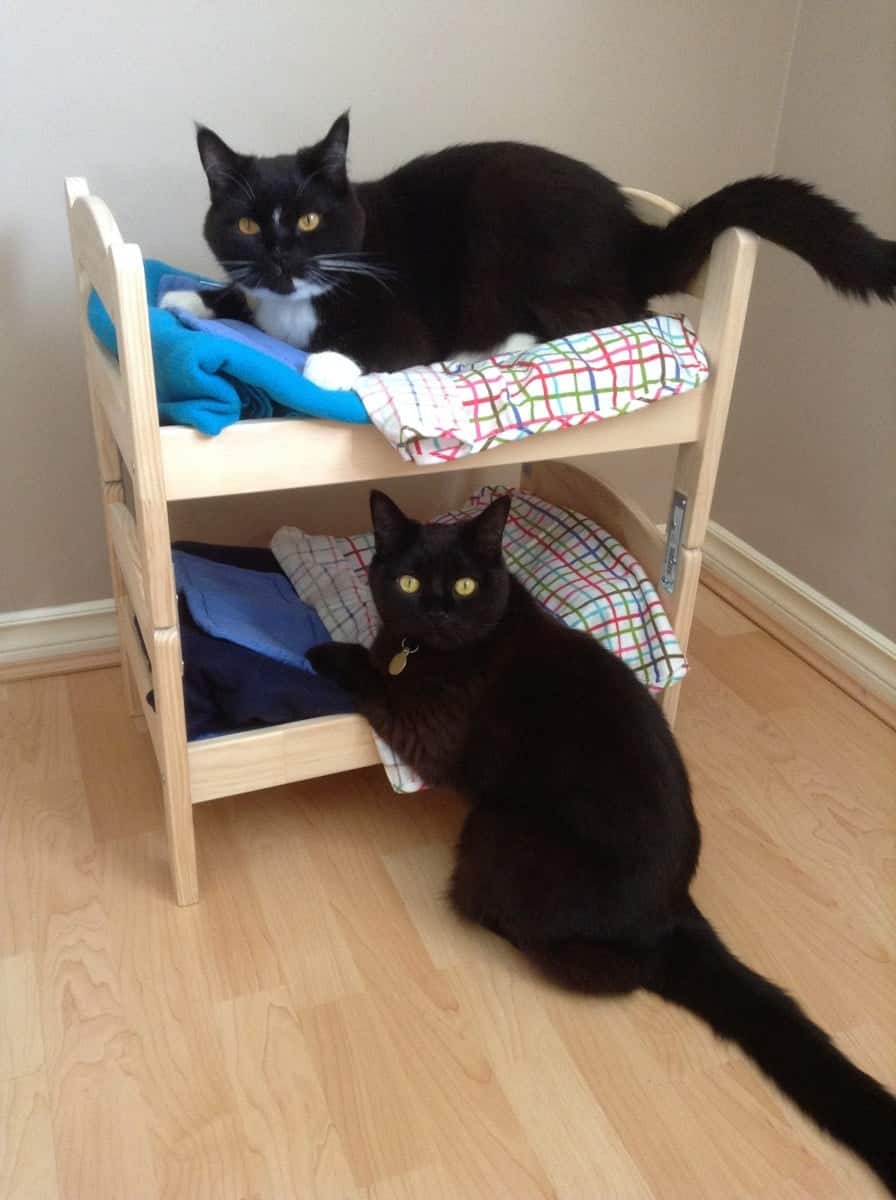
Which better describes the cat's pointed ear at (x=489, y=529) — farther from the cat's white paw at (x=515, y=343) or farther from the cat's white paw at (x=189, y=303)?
the cat's white paw at (x=189, y=303)

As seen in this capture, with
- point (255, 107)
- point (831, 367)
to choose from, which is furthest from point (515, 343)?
point (831, 367)

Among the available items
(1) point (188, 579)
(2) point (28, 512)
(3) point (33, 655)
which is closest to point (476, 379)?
(1) point (188, 579)

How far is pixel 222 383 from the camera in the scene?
1042 mm

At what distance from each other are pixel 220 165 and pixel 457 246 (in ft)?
1.05

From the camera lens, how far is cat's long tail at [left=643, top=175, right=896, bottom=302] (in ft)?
3.67

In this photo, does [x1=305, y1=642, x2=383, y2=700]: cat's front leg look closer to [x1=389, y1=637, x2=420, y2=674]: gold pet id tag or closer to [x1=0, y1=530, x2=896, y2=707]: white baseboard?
[x1=389, y1=637, x2=420, y2=674]: gold pet id tag

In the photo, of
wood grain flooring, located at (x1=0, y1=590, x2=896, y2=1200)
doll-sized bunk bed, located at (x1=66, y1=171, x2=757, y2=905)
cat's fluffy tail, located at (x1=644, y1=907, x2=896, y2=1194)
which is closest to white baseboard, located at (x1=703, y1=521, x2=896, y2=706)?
wood grain flooring, located at (x1=0, y1=590, x2=896, y2=1200)

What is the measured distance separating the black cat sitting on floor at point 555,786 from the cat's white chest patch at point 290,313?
0.74 ft

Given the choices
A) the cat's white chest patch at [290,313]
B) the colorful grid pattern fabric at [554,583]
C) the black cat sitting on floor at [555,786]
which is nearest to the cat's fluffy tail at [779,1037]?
the black cat sitting on floor at [555,786]

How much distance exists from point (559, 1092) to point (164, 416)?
0.88m

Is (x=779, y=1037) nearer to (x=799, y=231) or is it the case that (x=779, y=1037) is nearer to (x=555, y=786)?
(x=555, y=786)

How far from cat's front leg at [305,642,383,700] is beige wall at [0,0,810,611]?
2.05ft

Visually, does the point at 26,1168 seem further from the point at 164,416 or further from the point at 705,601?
the point at 705,601

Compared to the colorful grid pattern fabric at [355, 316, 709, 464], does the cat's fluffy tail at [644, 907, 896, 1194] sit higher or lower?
lower
